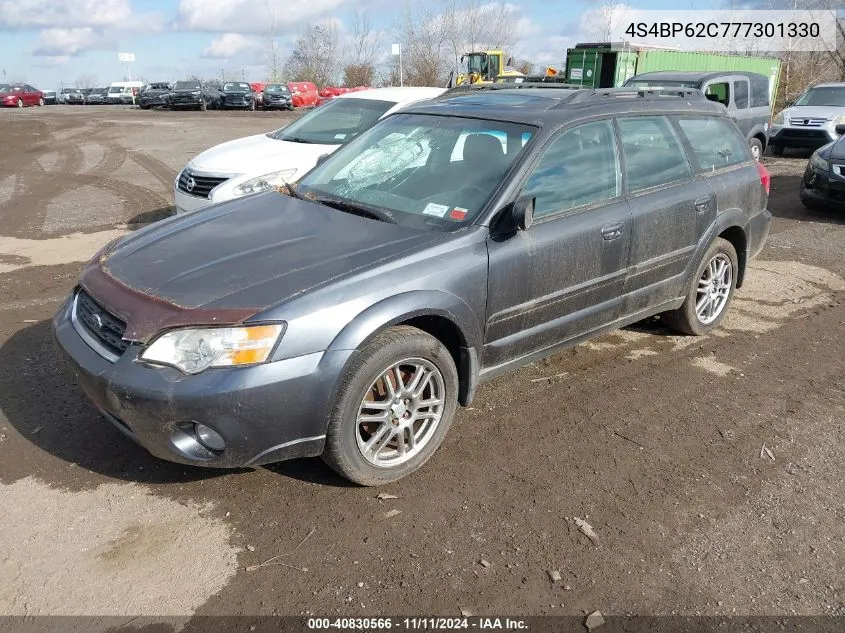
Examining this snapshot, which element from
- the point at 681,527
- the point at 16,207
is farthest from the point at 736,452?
the point at 16,207

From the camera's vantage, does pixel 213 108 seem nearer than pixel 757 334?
No

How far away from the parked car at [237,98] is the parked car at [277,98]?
933mm

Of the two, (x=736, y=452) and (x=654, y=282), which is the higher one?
(x=654, y=282)

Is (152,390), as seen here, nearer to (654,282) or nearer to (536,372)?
(536,372)

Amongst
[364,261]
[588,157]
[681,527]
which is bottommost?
[681,527]

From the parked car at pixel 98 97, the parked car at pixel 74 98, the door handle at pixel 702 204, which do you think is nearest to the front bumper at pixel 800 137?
the door handle at pixel 702 204

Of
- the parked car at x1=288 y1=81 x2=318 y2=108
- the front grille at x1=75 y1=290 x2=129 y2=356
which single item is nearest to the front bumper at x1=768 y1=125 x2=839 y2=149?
the front grille at x1=75 y1=290 x2=129 y2=356

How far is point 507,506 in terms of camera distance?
10.3 feet

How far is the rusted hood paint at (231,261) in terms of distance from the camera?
112 inches

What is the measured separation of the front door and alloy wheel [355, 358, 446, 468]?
401 mm

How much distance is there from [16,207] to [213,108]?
2955cm

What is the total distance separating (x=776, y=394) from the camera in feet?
14.0

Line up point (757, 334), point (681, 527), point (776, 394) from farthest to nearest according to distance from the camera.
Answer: point (757, 334) → point (776, 394) → point (681, 527)

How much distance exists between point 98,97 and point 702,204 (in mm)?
51003
